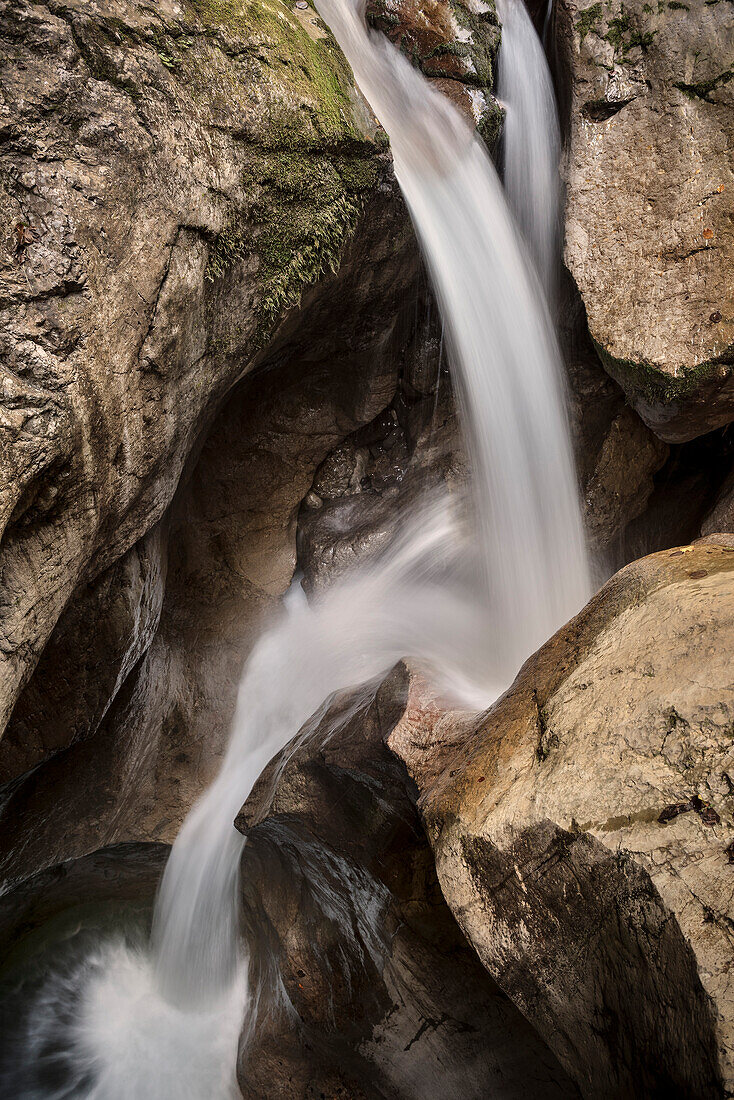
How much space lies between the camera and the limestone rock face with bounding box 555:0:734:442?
13.4 ft

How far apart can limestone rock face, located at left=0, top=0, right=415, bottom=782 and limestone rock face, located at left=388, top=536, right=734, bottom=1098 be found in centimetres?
172

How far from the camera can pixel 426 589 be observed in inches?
197

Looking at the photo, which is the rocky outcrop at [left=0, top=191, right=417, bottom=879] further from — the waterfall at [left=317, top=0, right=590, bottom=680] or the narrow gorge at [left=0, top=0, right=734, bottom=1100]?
the waterfall at [left=317, top=0, right=590, bottom=680]

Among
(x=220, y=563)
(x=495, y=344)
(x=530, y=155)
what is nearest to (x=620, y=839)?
(x=495, y=344)

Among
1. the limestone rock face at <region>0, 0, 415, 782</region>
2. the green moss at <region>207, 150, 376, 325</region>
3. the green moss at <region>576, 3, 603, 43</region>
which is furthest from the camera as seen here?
the green moss at <region>576, 3, 603, 43</region>

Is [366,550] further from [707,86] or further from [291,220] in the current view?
[707,86]

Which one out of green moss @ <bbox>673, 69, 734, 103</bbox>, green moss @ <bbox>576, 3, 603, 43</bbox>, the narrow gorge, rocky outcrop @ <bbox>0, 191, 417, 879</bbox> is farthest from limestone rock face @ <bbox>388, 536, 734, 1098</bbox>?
green moss @ <bbox>576, 3, 603, 43</bbox>

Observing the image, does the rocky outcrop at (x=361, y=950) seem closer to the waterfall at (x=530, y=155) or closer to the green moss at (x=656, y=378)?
the green moss at (x=656, y=378)

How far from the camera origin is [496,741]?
2.46m

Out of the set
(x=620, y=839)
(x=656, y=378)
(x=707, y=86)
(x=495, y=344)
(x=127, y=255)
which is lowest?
(x=620, y=839)

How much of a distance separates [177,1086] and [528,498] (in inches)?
174

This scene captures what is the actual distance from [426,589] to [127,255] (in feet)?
10.4

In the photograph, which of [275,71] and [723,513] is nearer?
[275,71]

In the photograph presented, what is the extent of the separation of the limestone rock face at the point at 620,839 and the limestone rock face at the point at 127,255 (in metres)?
1.72
